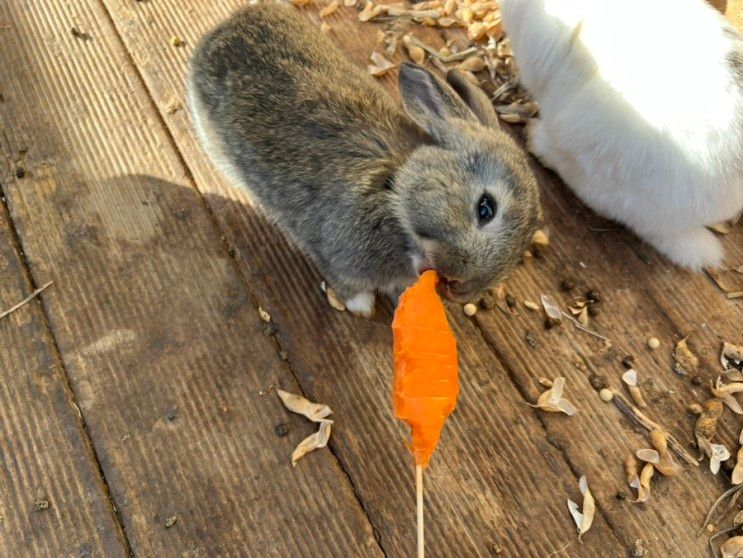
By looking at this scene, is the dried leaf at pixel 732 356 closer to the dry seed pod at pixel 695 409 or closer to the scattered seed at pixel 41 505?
the dry seed pod at pixel 695 409

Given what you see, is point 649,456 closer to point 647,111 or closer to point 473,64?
point 647,111

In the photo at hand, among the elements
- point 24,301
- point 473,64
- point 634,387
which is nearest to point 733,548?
point 634,387

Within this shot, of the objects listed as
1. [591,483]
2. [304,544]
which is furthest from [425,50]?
[304,544]

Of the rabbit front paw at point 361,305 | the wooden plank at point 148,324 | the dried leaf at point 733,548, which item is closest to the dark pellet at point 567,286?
the rabbit front paw at point 361,305

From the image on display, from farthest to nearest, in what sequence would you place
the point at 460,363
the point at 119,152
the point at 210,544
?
the point at 119,152 → the point at 460,363 → the point at 210,544

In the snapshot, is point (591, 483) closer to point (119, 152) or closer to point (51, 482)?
point (51, 482)

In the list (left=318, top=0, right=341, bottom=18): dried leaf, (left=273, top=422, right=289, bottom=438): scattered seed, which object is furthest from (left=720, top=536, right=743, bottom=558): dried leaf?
(left=318, top=0, right=341, bottom=18): dried leaf

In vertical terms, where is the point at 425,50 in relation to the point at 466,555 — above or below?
above
